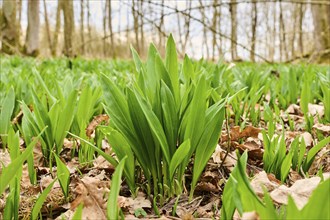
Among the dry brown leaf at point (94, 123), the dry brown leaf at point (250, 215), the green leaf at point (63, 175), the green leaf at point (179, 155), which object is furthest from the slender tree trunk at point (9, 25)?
the dry brown leaf at point (250, 215)

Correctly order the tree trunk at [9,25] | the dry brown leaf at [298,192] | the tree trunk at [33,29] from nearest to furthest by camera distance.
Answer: the dry brown leaf at [298,192]
the tree trunk at [33,29]
the tree trunk at [9,25]

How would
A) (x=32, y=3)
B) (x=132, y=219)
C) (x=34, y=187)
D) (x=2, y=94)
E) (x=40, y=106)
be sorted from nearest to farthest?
(x=132, y=219), (x=34, y=187), (x=40, y=106), (x=2, y=94), (x=32, y=3)

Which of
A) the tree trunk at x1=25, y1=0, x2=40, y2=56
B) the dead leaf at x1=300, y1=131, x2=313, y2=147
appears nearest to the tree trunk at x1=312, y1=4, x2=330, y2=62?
the tree trunk at x1=25, y1=0, x2=40, y2=56

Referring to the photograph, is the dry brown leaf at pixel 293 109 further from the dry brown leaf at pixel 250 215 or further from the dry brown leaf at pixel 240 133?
the dry brown leaf at pixel 250 215

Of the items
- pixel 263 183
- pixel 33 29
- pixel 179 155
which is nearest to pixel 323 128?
pixel 263 183

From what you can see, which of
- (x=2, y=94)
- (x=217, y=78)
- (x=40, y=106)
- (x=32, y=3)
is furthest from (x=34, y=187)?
(x=32, y=3)

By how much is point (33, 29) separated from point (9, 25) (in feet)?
3.25

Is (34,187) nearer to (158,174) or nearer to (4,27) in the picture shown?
(158,174)

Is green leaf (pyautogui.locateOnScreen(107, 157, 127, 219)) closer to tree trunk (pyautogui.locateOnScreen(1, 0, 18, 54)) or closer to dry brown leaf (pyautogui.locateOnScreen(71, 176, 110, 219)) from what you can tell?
dry brown leaf (pyautogui.locateOnScreen(71, 176, 110, 219))

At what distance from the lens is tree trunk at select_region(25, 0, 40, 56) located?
1047cm

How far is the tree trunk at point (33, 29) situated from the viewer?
34.4ft

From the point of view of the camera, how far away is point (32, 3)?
34.1ft

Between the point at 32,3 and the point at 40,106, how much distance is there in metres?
10.1

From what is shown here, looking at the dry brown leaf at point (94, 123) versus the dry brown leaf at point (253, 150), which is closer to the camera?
the dry brown leaf at point (253, 150)
